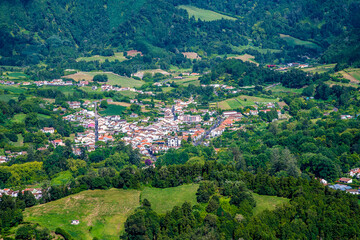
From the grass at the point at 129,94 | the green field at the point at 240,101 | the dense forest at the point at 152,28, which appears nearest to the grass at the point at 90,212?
the green field at the point at 240,101

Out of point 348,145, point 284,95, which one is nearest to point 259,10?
point 284,95

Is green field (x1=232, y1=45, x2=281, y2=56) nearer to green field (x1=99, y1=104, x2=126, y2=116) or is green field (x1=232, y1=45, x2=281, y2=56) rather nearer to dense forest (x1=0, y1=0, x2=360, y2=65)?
dense forest (x1=0, y1=0, x2=360, y2=65)

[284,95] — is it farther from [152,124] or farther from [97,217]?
[97,217]

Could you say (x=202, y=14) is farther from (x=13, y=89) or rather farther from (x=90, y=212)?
(x=90, y=212)

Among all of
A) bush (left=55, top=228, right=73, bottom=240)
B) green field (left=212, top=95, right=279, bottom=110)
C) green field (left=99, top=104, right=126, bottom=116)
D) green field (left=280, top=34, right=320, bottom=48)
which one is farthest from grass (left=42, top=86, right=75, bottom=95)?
green field (left=280, top=34, right=320, bottom=48)

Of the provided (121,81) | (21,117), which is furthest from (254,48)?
(21,117)

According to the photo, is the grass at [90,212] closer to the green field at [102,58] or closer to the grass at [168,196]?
the grass at [168,196]
